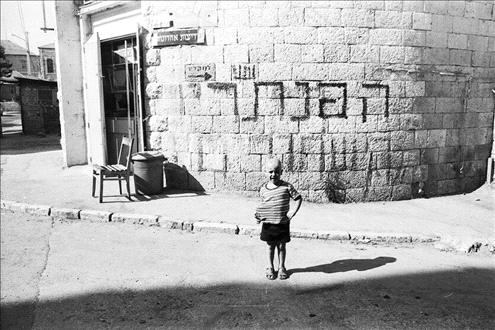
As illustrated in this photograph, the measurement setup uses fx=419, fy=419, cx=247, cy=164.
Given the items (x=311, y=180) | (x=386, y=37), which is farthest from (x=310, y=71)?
(x=311, y=180)

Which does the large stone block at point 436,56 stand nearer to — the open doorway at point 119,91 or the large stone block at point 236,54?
the large stone block at point 236,54

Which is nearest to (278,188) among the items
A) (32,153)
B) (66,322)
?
(66,322)

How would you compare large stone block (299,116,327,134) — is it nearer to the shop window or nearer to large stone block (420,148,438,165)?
large stone block (420,148,438,165)

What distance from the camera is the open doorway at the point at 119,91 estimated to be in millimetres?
9492

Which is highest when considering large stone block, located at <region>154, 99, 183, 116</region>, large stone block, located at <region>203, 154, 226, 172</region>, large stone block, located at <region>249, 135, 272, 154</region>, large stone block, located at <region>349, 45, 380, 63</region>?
large stone block, located at <region>349, 45, 380, 63</region>

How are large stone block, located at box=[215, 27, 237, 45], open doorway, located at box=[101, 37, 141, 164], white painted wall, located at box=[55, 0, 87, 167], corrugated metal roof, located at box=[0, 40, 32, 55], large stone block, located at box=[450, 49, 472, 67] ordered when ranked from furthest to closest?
corrugated metal roof, located at box=[0, 40, 32, 55] → white painted wall, located at box=[55, 0, 87, 167] → open doorway, located at box=[101, 37, 141, 164] → large stone block, located at box=[450, 49, 472, 67] → large stone block, located at box=[215, 27, 237, 45]

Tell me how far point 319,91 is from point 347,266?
3.64 m

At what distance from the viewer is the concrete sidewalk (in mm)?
6012

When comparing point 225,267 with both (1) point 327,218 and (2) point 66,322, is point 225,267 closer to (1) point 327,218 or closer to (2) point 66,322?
(2) point 66,322

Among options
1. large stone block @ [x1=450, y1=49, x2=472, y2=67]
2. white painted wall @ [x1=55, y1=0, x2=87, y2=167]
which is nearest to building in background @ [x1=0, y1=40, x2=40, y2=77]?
white painted wall @ [x1=55, y1=0, x2=87, y2=167]

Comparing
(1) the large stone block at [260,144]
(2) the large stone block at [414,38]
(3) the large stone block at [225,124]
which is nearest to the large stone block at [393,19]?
(2) the large stone block at [414,38]

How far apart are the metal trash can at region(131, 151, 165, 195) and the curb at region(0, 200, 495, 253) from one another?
1.21 m

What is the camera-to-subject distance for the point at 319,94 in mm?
7523

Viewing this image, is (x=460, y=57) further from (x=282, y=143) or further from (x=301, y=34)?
(x=282, y=143)
